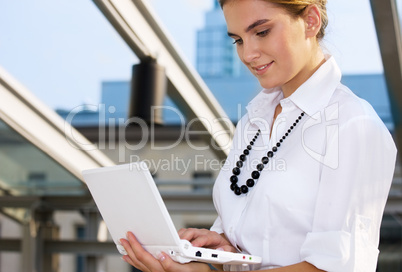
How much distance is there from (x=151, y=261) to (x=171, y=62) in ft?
5.93

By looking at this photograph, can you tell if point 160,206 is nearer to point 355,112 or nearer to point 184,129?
point 355,112

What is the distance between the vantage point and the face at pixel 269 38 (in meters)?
1.22

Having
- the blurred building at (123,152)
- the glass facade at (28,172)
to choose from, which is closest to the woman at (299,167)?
the blurred building at (123,152)

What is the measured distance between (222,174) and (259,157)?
11 cm

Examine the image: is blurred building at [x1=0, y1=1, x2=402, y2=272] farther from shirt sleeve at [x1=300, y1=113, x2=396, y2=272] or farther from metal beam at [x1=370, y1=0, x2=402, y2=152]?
shirt sleeve at [x1=300, y1=113, x2=396, y2=272]

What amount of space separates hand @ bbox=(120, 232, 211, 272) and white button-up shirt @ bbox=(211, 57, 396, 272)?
0.14 meters

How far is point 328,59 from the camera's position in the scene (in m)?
1.31

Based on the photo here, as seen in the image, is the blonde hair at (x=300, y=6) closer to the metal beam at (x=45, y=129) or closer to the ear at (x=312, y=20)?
the ear at (x=312, y=20)

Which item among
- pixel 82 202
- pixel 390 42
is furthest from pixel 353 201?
pixel 82 202

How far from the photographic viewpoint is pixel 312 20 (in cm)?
126

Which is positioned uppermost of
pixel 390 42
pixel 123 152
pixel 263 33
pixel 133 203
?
pixel 390 42

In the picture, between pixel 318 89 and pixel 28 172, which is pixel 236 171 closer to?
pixel 318 89

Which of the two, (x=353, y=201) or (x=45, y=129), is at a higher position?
(x=45, y=129)

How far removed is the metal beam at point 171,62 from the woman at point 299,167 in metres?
→ 1.32
